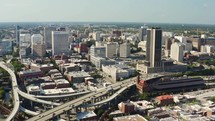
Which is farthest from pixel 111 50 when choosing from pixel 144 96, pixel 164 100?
pixel 164 100

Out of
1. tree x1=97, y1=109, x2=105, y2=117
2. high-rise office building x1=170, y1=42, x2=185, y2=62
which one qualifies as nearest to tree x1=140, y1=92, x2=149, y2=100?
tree x1=97, y1=109, x2=105, y2=117

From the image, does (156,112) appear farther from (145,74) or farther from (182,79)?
(145,74)

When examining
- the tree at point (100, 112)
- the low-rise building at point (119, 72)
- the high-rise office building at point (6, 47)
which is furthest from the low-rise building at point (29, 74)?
the high-rise office building at point (6, 47)

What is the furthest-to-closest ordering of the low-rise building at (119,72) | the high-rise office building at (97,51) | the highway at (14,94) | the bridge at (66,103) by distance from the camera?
the high-rise office building at (97,51) < the low-rise building at (119,72) < the bridge at (66,103) < the highway at (14,94)

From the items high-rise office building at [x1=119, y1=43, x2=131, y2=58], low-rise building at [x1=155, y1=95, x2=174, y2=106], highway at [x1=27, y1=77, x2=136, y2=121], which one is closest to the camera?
highway at [x1=27, y1=77, x2=136, y2=121]

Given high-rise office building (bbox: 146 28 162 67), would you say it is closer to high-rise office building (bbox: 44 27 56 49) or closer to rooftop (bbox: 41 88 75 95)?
rooftop (bbox: 41 88 75 95)

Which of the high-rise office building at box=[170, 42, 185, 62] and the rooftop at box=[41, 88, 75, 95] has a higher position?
the high-rise office building at box=[170, 42, 185, 62]

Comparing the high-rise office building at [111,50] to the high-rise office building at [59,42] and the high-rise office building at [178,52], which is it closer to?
the high-rise office building at [59,42]

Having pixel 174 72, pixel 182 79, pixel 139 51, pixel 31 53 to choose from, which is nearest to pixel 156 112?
pixel 182 79
